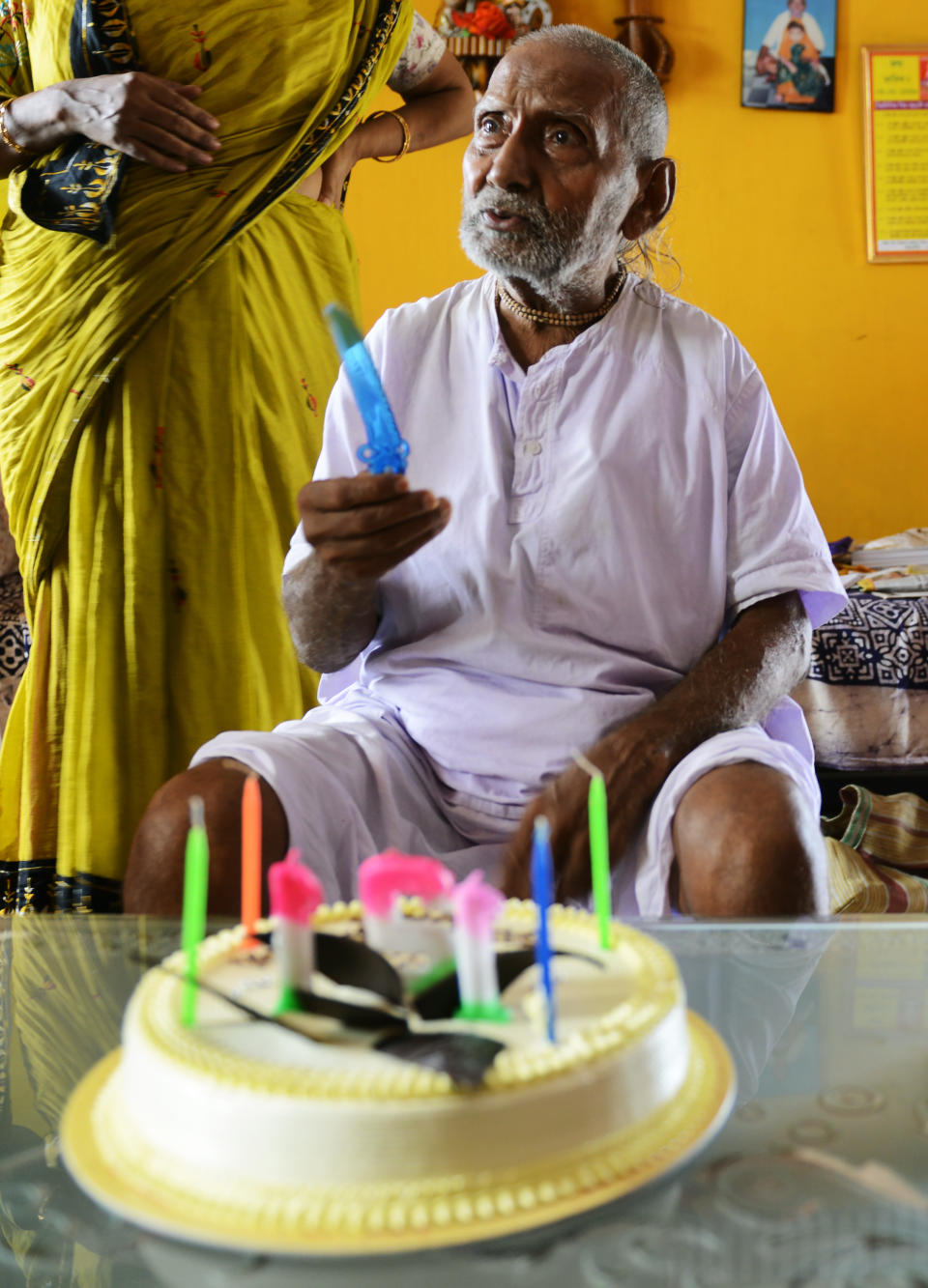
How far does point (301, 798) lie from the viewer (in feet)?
3.89

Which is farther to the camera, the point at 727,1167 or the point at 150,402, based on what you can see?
the point at 150,402

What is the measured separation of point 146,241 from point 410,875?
1306mm

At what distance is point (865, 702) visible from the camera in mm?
2592

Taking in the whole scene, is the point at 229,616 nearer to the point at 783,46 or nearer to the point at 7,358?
the point at 7,358

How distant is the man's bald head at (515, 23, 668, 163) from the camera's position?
1425 millimetres

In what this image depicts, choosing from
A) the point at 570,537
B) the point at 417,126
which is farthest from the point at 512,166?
the point at 417,126

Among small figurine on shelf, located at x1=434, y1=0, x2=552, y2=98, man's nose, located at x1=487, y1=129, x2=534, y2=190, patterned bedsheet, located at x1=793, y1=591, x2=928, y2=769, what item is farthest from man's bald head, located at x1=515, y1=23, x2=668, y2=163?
small figurine on shelf, located at x1=434, y1=0, x2=552, y2=98

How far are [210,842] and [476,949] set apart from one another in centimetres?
55

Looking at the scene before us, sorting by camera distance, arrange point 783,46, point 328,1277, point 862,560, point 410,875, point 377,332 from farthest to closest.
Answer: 1. point 783,46
2. point 862,560
3. point 377,332
4. point 410,875
5. point 328,1277

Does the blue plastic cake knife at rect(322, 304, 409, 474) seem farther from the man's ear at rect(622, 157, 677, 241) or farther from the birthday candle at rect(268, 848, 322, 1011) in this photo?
the man's ear at rect(622, 157, 677, 241)

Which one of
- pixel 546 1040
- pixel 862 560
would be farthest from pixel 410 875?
pixel 862 560

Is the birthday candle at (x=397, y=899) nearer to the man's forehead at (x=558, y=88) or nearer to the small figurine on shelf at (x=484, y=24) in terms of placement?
the man's forehead at (x=558, y=88)

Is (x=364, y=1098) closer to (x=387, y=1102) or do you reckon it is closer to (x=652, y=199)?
(x=387, y=1102)

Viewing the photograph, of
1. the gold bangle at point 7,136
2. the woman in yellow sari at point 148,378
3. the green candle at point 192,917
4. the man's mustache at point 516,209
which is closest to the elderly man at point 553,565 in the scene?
the man's mustache at point 516,209
